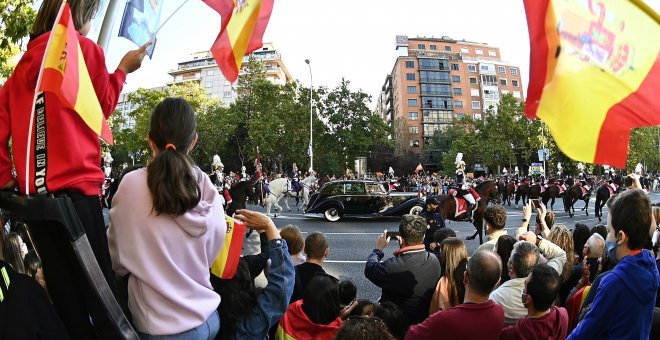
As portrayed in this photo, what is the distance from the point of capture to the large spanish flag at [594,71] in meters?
1.54

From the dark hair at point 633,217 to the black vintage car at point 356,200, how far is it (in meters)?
16.0

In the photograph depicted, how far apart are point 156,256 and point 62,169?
1.59 feet

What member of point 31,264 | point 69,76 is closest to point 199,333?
point 69,76

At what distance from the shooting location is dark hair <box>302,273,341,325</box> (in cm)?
291

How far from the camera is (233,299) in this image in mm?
2332

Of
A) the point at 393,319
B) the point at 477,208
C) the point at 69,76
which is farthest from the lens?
the point at 477,208

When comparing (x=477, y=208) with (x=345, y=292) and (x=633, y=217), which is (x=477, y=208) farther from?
(x=633, y=217)

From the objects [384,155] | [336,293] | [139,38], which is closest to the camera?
[139,38]

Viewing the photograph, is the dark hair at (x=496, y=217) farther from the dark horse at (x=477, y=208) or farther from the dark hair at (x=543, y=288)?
the dark horse at (x=477, y=208)

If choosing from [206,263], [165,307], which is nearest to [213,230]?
[206,263]

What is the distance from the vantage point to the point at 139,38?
2.34m

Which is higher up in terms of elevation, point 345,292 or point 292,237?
point 292,237

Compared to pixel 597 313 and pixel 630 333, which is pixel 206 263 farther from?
pixel 630 333

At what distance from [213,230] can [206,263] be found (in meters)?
0.14
